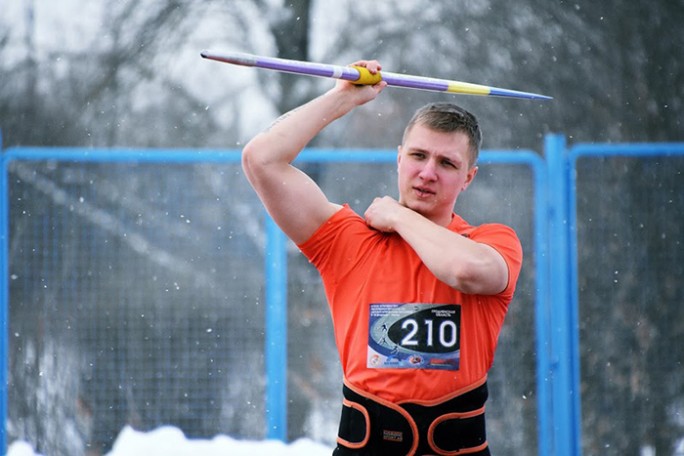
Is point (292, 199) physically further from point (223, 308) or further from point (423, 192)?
point (223, 308)

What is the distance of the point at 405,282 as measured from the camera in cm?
252

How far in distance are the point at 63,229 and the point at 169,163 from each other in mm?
713

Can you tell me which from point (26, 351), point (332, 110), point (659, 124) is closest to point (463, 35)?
point (659, 124)

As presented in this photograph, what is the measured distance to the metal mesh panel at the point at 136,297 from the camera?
503 centimetres

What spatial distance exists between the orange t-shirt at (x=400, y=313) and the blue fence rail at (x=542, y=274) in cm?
246

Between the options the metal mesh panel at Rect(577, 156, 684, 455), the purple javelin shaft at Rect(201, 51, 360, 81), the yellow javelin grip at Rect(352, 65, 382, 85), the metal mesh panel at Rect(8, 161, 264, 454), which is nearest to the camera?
the purple javelin shaft at Rect(201, 51, 360, 81)

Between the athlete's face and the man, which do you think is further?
the athlete's face

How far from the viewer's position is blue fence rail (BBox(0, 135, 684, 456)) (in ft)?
16.4

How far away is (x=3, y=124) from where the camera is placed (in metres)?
7.27

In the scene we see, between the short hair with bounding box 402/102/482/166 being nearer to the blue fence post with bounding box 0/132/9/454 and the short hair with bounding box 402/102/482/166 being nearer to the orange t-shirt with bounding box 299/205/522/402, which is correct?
the orange t-shirt with bounding box 299/205/522/402

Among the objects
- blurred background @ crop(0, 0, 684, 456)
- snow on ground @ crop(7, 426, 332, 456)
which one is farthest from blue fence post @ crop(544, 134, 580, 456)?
snow on ground @ crop(7, 426, 332, 456)

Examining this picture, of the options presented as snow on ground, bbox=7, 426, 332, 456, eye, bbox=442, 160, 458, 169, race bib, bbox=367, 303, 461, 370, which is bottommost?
Result: snow on ground, bbox=7, 426, 332, 456

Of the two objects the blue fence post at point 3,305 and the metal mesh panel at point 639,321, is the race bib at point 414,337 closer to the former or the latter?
the metal mesh panel at point 639,321

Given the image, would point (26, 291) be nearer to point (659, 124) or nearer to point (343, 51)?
point (343, 51)
